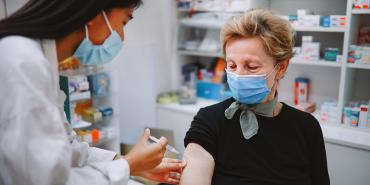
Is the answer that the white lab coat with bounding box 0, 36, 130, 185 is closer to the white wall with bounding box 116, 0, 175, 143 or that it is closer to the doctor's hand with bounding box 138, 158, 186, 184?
the doctor's hand with bounding box 138, 158, 186, 184

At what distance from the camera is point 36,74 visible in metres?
0.84

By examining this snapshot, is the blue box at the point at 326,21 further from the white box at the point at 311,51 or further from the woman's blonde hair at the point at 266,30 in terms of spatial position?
the woman's blonde hair at the point at 266,30

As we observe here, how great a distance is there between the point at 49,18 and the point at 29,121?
0.29 m

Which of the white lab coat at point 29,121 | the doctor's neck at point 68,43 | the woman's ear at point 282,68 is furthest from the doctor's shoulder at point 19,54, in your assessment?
the woman's ear at point 282,68

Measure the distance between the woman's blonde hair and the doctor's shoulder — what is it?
2.99ft

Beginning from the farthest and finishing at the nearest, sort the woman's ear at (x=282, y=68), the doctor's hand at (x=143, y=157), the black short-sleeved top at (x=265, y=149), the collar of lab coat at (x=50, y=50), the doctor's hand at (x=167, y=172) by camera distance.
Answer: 1. the woman's ear at (x=282, y=68)
2. the black short-sleeved top at (x=265, y=149)
3. the doctor's hand at (x=167, y=172)
4. the doctor's hand at (x=143, y=157)
5. the collar of lab coat at (x=50, y=50)

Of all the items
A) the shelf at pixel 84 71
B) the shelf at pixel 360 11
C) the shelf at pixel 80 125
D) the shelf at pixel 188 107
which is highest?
the shelf at pixel 360 11

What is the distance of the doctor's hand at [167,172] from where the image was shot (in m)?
1.38

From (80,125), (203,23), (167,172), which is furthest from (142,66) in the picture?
(167,172)

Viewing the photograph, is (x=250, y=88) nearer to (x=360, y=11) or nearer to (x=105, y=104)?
(x=360, y=11)

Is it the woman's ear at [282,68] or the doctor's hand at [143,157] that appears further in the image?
the woman's ear at [282,68]

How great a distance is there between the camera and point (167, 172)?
1.41 m

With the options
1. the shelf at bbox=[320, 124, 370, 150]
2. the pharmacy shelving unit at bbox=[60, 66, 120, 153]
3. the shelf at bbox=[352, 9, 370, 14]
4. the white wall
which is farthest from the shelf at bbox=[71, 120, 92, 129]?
the shelf at bbox=[352, 9, 370, 14]

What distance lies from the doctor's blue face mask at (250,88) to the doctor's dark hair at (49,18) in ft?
2.64
